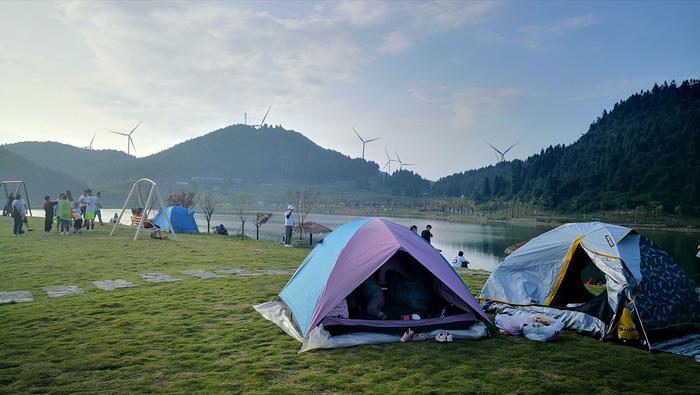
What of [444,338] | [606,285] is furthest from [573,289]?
[444,338]

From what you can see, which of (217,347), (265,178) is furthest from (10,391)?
(265,178)

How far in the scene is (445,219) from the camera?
102 metres

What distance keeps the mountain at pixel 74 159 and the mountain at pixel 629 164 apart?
124742 mm

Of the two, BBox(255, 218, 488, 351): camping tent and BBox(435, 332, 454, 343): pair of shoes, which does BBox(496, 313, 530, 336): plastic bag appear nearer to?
BBox(255, 218, 488, 351): camping tent

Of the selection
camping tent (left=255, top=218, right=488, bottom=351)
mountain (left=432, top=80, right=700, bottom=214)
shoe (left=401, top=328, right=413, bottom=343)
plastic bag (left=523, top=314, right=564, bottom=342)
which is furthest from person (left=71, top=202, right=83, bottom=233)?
mountain (left=432, top=80, right=700, bottom=214)

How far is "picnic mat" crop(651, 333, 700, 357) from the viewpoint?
20.9ft

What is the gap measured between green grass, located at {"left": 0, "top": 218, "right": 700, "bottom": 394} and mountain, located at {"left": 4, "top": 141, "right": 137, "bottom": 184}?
150028mm

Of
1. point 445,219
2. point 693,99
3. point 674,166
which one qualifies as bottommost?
point 445,219

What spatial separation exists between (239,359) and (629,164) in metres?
114

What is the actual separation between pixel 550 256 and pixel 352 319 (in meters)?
4.22

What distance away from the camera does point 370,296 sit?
7.39 m

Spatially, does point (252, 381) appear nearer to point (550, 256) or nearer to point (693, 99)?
point (550, 256)

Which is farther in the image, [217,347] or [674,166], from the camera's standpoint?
[674,166]

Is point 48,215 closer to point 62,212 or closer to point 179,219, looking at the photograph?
point 62,212
